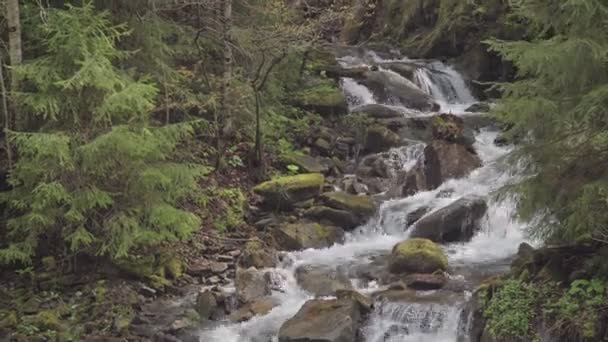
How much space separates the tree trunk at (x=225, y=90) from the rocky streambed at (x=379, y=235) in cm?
129

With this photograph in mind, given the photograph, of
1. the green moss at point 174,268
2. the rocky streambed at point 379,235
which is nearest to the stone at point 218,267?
the rocky streambed at point 379,235

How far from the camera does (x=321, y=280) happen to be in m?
10.3

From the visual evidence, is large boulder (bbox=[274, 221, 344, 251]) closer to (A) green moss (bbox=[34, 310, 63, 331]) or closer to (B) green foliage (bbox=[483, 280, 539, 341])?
(A) green moss (bbox=[34, 310, 63, 331])

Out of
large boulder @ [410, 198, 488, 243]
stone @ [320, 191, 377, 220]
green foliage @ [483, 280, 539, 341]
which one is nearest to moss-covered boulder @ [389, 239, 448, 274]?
large boulder @ [410, 198, 488, 243]

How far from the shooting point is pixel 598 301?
6.37 m

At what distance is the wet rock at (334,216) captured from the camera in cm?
1262

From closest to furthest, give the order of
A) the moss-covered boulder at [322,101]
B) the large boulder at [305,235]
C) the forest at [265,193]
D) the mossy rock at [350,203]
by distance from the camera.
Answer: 1. the forest at [265,193]
2. the large boulder at [305,235]
3. the mossy rock at [350,203]
4. the moss-covered boulder at [322,101]

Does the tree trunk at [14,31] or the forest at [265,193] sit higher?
the tree trunk at [14,31]

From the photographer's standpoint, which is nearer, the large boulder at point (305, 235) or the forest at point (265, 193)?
the forest at point (265, 193)

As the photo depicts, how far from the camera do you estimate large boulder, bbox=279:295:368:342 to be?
26.8ft

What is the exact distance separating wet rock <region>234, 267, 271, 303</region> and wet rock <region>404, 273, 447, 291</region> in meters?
2.21

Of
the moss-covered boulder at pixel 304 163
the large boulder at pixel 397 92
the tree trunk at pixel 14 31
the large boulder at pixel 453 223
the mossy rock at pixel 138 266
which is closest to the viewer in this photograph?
the tree trunk at pixel 14 31

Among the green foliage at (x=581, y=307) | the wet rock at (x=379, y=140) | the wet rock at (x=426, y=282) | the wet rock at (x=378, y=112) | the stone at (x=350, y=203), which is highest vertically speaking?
the wet rock at (x=378, y=112)

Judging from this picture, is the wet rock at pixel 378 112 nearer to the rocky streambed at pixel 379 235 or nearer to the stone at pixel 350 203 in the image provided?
the rocky streambed at pixel 379 235
